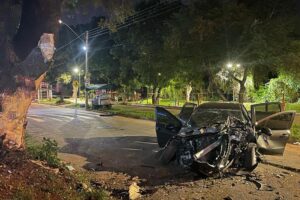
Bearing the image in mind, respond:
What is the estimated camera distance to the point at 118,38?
44.8 metres

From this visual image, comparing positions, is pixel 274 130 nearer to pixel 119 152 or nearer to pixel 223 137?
pixel 223 137

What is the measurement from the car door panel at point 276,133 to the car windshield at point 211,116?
679 millimetres

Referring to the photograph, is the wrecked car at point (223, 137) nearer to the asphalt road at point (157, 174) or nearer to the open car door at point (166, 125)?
the open car door at point (166, 125)

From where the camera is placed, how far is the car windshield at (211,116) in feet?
32.4

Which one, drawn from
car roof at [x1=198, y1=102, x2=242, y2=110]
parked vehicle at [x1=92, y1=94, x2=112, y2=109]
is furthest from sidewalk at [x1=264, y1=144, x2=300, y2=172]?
parked vehicle at [x1=92, y1=94, x2=112, y2=109]

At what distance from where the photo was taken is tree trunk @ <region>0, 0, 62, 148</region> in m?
6.99

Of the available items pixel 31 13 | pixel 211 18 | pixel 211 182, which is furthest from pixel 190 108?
pixel 211 18

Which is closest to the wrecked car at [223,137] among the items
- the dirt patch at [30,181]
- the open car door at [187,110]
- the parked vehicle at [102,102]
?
the open car door at [187,110]

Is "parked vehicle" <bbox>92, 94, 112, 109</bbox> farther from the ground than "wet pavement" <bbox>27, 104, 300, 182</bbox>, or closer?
farther from the ground

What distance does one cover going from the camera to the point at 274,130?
9.92 m

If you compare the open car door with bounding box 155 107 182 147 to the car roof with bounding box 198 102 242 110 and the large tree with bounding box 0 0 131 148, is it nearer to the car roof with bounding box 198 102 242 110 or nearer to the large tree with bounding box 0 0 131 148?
the car roof with bounding box 198 102 242 110

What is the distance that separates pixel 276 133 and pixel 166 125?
3008 millimetres

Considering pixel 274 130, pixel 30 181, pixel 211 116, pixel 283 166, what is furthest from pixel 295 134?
pixel 30 181

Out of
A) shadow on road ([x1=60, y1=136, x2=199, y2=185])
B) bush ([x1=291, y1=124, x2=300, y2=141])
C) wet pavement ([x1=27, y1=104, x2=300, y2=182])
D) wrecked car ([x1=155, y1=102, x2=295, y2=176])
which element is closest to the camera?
wrecked car ([x1=155, y1=102, x2=295, y2=176])
